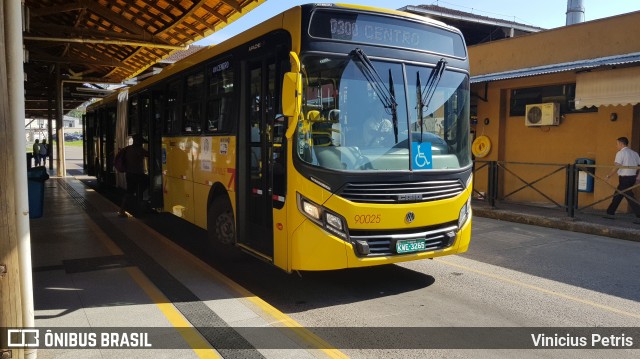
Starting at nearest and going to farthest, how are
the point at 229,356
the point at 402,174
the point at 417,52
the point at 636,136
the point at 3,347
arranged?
1. the point at 3,347
2. the point at 229,356
3. the point at 402,174
4. the point at 417,52
5. the point at 636,136

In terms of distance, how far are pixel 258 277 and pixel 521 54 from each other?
10997 millimetres

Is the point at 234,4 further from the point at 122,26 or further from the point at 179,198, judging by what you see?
the point at 179,198

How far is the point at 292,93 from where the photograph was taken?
182 inches

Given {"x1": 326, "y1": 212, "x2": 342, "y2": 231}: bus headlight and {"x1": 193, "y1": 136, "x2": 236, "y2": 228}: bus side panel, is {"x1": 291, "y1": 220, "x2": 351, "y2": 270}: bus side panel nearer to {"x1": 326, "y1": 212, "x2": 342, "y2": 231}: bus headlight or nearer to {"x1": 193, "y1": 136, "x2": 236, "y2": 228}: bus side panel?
{"x1": 326, "y1": 212, "x2": 342, "y2": 231}: bus headlight

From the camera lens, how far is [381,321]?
15.3 feet

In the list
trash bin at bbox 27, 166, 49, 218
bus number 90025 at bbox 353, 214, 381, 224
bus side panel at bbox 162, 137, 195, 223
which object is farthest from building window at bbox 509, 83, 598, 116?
trash bin at bbox 27, 166, 49, 218

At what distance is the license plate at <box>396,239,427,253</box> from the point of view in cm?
505

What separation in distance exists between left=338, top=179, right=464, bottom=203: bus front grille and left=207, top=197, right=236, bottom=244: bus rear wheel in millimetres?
2110

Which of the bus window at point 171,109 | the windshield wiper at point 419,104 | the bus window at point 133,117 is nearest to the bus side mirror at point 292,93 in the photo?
the windshield wiper at point 419,104

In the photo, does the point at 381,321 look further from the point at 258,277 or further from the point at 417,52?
the point at 417,52

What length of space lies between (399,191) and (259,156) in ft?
6.04

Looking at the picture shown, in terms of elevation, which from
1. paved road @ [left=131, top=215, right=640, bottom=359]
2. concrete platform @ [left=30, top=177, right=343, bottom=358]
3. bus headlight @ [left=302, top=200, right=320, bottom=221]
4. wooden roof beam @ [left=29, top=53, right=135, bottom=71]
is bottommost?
paved road @ [left=131, top=215, right=640, bottom=359]

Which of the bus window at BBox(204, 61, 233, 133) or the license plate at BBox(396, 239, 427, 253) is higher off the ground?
the bus window at BBox(204, 61, 233, 133)

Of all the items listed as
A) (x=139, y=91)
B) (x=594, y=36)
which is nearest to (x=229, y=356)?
(x=139, y=91)
